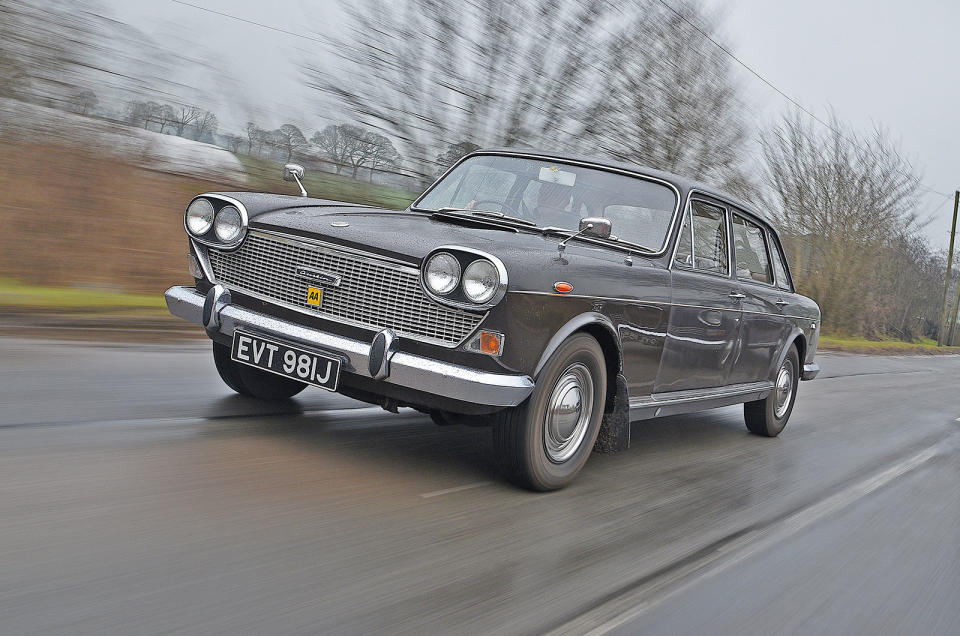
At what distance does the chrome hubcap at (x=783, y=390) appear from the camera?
22.1 ft

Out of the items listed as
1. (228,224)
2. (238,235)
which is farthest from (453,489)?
(228,224)

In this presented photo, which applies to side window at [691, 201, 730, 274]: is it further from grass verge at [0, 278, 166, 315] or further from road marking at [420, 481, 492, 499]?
grass verge at [0, 278, 166, 315]

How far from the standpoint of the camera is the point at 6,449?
3.54m

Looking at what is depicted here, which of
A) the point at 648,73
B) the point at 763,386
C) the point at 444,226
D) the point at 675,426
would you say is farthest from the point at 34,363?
the point at 648,73

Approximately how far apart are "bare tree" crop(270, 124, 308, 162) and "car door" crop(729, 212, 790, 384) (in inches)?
317

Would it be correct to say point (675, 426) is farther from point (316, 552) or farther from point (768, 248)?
point (316, 552)

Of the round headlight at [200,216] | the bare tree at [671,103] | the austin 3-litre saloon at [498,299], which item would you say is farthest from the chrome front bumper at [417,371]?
the bare tree at [671,103]

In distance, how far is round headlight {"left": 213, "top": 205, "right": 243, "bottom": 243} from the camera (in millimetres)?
4230

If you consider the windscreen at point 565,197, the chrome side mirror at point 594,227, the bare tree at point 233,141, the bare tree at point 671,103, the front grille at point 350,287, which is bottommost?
the front grille at point 350,287

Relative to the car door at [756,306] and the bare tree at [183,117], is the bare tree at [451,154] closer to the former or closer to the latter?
the bare tree at [183,117]

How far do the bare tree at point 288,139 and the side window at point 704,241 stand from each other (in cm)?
842

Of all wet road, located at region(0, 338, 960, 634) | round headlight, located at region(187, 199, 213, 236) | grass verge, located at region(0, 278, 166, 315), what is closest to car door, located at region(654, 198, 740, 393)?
wet road, located at region(0, 338, 960, 634)

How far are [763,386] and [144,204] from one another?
8354mm

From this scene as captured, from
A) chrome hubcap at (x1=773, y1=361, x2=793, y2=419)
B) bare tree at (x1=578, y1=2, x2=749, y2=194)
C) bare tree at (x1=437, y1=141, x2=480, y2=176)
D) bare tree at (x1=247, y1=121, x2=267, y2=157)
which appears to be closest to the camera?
chrome hubcap at (x1=773, y1=361, x2=793, y2=419)
